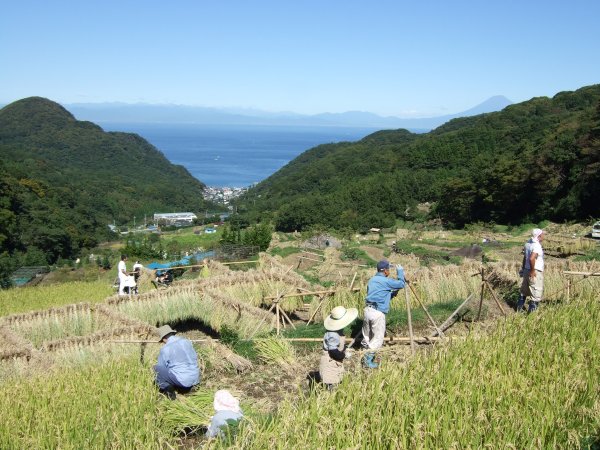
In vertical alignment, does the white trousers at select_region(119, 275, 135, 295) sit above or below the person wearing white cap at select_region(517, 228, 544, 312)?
below

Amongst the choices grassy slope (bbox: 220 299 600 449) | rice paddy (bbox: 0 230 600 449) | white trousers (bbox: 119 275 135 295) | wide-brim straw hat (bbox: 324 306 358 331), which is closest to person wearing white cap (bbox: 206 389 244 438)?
rice paddy (bbox: 0 230 600 449)

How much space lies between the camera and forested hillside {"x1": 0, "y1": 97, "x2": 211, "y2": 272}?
4566 cm

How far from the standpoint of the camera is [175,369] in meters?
5.98

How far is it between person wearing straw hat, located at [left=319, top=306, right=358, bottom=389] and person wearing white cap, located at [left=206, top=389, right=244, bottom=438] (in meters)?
1.39

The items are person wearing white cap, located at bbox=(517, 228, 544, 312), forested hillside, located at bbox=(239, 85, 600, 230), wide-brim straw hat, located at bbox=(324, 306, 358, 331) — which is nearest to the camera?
wide-brim straw hat, located at bbox=(324, 306, 358, 331)

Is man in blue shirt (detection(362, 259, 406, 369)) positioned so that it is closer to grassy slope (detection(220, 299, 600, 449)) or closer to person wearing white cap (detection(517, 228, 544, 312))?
grassy slope (detection(220, 299, 600, 449))

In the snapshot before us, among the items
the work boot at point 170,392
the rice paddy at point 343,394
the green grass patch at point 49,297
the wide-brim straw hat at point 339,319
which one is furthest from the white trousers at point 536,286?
the green grass patch at point 49,297

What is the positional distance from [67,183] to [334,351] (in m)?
78.9

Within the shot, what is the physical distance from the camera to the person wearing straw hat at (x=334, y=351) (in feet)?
19.8

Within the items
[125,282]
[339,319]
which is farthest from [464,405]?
[125,282]

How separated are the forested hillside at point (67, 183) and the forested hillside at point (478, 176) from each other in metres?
20.5

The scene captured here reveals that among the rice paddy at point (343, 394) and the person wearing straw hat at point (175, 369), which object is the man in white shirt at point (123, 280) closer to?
the rice paddy at point (343, 394)

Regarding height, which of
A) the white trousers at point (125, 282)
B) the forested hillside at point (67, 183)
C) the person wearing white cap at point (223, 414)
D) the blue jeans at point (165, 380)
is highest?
the person wearing white cap at point (223, 414)

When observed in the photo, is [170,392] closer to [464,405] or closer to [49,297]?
[464,405]
